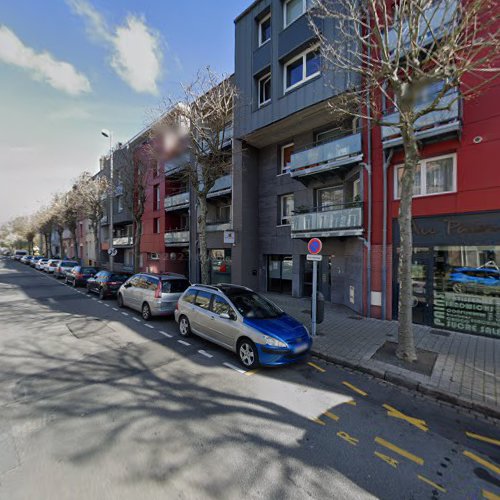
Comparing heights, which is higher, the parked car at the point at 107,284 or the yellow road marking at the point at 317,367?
the parked car at the point at 107,284

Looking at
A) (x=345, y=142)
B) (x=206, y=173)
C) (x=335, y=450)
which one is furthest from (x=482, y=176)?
(x=206, y=173)

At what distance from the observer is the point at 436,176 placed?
8.33m

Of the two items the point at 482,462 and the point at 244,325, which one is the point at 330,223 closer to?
the point at 244,325

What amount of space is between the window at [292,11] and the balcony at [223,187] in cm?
736

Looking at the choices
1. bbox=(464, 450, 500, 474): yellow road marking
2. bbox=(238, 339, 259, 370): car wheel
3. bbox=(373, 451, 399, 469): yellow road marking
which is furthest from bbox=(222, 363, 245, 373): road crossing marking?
bbox=(464, 450, 500, 474): yellow road marking

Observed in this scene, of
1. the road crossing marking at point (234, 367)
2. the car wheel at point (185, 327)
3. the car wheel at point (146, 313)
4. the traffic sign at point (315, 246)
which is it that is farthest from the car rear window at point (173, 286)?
the traffic sign at point (315, 246)

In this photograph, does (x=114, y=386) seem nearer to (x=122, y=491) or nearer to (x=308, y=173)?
(x=122, y=491)

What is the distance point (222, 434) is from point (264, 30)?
16.8 m

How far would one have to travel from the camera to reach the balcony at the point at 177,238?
1847 cm

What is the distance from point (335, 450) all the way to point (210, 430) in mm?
1583

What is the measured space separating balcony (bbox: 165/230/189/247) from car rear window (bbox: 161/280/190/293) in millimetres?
8888

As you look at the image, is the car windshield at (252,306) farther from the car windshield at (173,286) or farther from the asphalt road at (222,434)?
the car windshield at (173,286)

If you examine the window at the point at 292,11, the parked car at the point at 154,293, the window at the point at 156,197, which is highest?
the window at the point at 292,11

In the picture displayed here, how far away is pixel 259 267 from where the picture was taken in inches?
583
